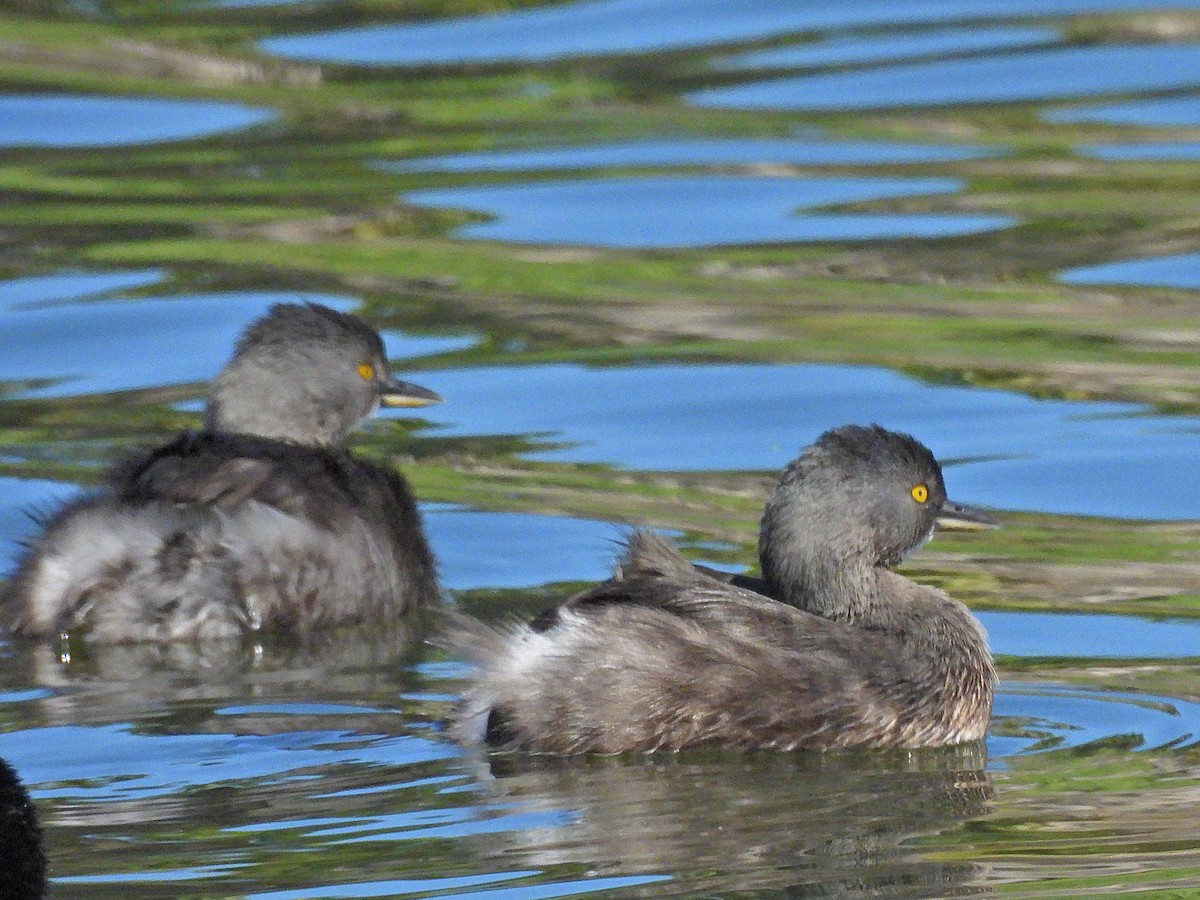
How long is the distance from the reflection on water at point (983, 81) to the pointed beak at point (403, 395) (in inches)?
Answer: 304

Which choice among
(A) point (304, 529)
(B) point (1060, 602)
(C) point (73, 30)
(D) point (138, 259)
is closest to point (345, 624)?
(A) point (304, 529)

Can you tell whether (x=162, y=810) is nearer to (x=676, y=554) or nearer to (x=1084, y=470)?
(x=676, y=554)

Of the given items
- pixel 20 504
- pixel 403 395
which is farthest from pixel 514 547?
pixel 20 504

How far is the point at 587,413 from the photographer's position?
35.9 ft

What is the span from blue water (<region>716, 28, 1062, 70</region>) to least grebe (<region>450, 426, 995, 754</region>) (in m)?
11.2

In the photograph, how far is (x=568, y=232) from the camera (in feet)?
46.1

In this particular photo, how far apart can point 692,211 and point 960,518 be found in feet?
23.3

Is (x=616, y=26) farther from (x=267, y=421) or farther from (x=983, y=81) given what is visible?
(x=267, y=421)

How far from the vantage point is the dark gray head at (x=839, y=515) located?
716 centimetres

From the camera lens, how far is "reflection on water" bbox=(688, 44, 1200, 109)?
17141 mm

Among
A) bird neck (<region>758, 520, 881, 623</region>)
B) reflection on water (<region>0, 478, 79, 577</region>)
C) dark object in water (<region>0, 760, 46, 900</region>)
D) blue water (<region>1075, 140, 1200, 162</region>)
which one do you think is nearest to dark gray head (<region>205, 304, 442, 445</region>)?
reflection on water (<region>0, 478, 79, 577</region>)

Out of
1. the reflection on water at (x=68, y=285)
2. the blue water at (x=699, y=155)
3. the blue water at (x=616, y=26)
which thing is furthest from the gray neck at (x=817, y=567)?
the blue water at (x=616, y=26)

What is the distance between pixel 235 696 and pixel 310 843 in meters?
1.57

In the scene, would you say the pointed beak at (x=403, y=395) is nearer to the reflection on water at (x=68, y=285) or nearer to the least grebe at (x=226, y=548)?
the least grebe at (x=226, y=548)
